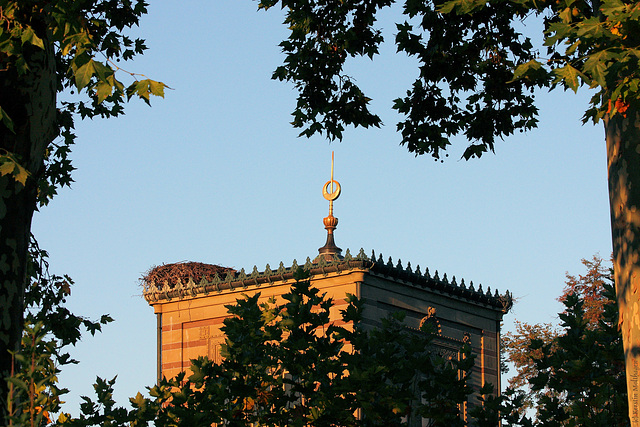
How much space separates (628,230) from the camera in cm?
920

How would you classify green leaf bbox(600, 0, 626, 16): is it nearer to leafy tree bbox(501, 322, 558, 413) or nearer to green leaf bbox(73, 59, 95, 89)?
green leaf bbox(73, 59, 95, 89)

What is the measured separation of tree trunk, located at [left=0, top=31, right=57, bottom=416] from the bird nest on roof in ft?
69.5

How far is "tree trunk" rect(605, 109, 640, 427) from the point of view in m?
8.97

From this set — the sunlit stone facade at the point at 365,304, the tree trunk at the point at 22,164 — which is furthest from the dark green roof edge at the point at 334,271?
the tree trunk at the point at 22,164

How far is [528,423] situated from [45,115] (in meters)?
7.30

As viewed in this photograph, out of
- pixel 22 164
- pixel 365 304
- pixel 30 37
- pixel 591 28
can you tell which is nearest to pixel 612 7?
pixel 591 28

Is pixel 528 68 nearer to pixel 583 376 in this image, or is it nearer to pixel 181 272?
pixel 583 376

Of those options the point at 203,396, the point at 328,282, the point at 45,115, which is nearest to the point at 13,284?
the point at 45,115

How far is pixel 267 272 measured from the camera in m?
27.2

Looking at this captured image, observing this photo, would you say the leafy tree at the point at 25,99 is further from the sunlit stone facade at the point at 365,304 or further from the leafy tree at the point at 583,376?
the sunlit stone facade at the point at 365,304

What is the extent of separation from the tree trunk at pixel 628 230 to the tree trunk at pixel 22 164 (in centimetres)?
616

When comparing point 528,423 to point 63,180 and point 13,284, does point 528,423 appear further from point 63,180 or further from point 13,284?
point 63,180

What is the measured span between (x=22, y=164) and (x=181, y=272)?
22.1 metres

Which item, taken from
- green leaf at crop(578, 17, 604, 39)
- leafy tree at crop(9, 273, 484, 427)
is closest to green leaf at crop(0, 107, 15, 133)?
leafy tree at crop(9, 273, 484, 427)
